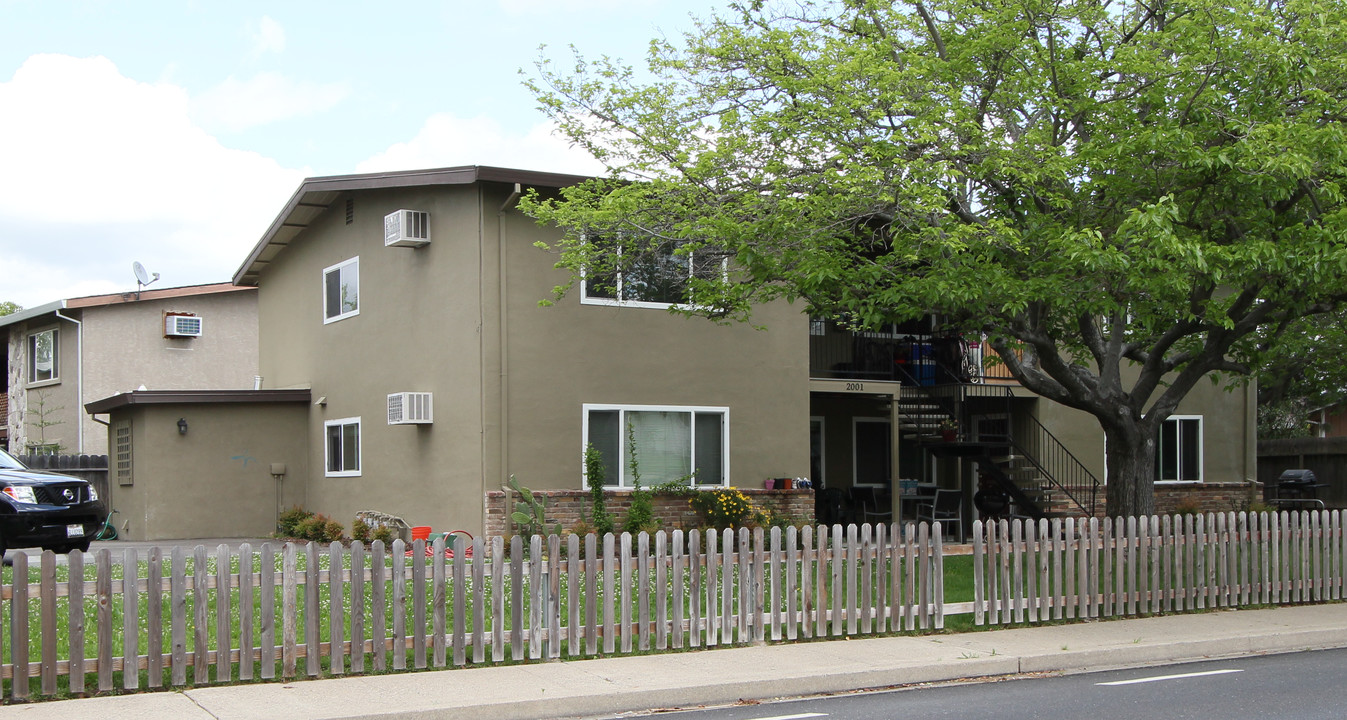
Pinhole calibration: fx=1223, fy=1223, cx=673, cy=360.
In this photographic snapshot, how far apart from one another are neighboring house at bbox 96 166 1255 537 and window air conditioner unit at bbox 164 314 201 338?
5.28 meters

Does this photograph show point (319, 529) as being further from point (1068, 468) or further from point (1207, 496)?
point (1207, 496)

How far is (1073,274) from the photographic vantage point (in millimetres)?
13047

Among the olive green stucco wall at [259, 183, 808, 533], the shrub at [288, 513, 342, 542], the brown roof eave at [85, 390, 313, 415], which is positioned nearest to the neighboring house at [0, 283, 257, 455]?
the brown roof eave at [85, 390, 313, 415]

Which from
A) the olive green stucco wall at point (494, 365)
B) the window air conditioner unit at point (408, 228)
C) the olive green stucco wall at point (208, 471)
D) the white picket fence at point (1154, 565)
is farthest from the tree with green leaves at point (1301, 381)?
the olive green stucco wall at point (208, 471)

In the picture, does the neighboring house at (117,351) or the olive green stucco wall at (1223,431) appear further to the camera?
the neighboring house at (117,351)

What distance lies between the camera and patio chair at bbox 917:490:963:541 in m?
23.5

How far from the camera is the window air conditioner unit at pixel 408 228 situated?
1816 centimetres

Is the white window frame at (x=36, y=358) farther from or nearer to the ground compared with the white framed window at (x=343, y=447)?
farther from the ground

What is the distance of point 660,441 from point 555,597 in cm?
908

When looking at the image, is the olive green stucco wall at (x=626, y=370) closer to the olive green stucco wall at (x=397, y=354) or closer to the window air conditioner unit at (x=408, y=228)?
the olive green stucco wall at (x=397, y=354)

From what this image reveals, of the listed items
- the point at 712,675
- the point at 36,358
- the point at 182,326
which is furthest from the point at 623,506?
the point at 36,358

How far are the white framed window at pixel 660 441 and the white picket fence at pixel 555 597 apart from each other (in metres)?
6.20

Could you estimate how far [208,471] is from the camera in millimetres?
21250

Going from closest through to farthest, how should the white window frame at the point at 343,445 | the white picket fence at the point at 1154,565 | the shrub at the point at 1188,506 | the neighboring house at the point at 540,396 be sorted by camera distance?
the white picket fence at the point at 1154,565 → the neighboring house at the point at 540,396 → the white window frame at the point at 343,445 → the shrub at the point at 1188,506
